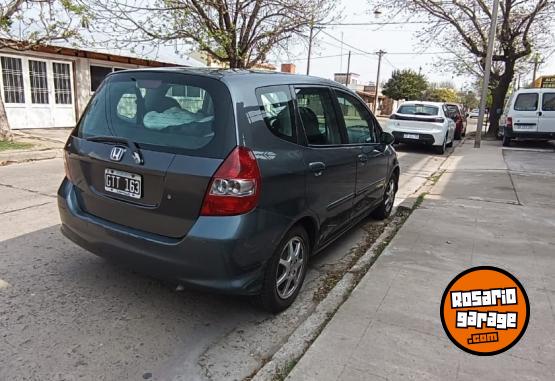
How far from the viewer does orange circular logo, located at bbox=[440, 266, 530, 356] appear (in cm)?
240

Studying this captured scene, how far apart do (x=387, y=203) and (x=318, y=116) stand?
2483mm

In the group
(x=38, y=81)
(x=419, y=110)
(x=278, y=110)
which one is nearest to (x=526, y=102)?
(x=419, y=110)

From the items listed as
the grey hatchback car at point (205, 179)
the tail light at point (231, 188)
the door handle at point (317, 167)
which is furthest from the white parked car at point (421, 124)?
the tail light at point (231, 188)

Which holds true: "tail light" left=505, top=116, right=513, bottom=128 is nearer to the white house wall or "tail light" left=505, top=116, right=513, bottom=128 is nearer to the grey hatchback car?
the grey hatchback car

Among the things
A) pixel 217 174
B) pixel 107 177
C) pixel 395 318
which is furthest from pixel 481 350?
pixel 107 177

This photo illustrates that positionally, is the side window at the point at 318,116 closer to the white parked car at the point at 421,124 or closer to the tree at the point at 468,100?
the white parked car at the point at 421,124

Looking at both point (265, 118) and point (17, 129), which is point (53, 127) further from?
point (265, 118)

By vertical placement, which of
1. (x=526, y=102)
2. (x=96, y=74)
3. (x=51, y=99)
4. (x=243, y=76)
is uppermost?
(x=96, y=74)

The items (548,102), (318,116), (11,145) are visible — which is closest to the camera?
(318,116)

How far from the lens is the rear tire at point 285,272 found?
2.96 metres

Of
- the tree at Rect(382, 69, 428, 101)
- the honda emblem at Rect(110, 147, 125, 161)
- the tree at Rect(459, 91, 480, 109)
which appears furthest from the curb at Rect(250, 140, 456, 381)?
the tree at Rect(459, 91, 480, 109)

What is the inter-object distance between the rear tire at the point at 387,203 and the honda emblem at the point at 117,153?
11.5ft

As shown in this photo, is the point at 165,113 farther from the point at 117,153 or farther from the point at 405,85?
the point at 405,85

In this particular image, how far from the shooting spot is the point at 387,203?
5688 millimetres
